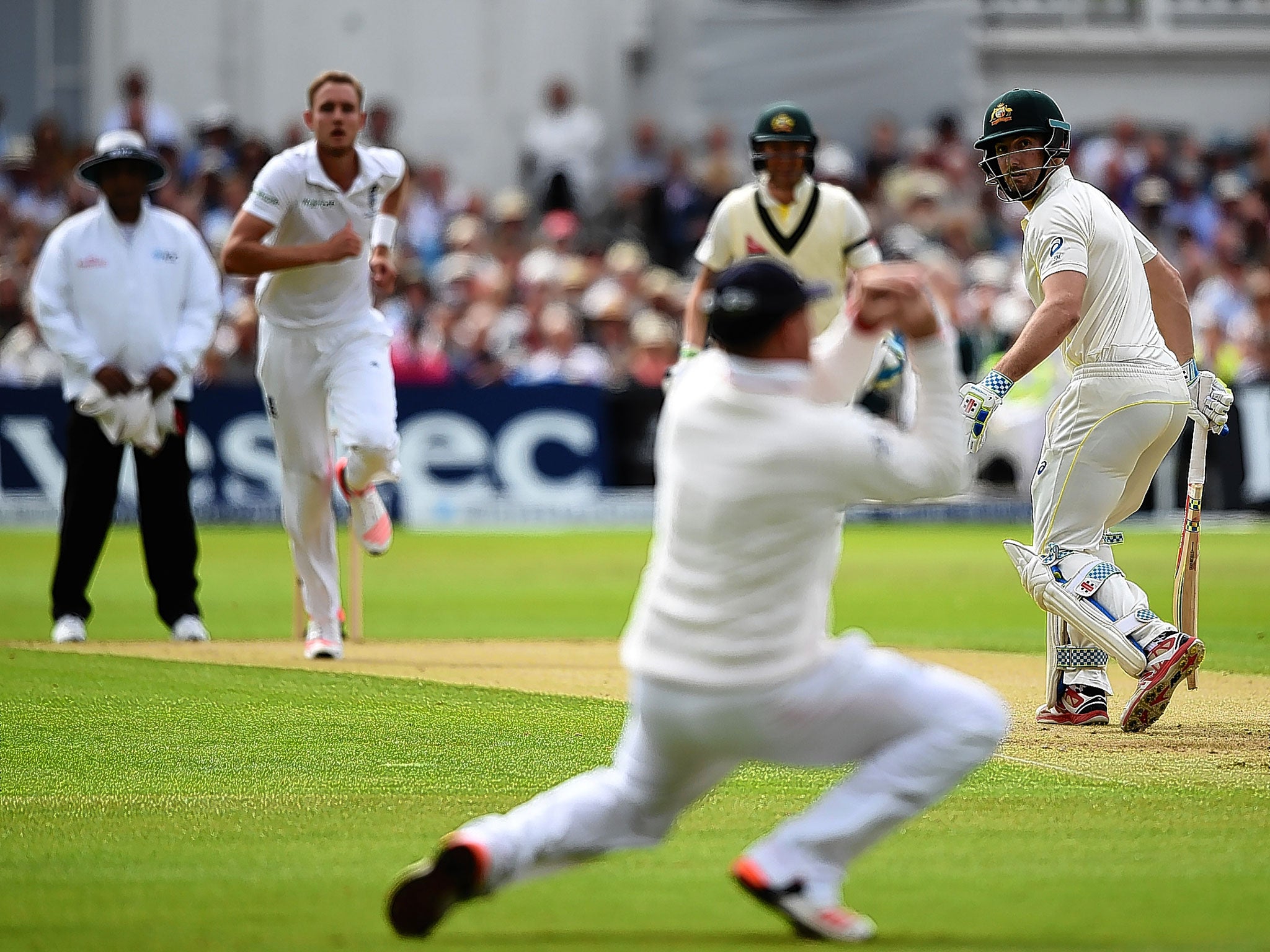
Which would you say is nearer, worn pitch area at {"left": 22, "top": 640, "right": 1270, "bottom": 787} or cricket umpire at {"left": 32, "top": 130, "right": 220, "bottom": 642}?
worn pitch area at {"left": 22, "top": 640, "right": 1270, "bottom": 787}

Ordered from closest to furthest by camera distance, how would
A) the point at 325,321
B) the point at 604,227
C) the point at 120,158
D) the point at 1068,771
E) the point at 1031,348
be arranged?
the point at 1068,771, the point at 1031,348, the point at 325,321, the point at 120,158, the point at 604,227

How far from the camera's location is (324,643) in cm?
1013

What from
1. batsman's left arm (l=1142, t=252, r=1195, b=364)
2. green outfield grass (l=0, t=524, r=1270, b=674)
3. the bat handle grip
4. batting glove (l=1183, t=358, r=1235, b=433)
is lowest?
green outfield grass (l=0, t=524, r=1270, b=674)

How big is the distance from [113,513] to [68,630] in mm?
773

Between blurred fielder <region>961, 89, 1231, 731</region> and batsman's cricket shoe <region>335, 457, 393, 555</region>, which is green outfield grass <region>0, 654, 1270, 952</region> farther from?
batsman's cricket shoe <region>335, 457, 393, 555</region>

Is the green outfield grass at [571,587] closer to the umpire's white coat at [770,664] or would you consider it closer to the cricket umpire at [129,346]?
the cricket umpire at [129,346]

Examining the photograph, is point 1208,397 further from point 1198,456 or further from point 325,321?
point 325,321

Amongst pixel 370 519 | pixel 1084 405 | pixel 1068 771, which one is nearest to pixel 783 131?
pixel 1084 405

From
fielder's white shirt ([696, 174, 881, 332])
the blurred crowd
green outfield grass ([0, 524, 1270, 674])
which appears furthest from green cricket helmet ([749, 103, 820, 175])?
the blurred crowd

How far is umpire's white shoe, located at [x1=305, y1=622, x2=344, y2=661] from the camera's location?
10102 mm

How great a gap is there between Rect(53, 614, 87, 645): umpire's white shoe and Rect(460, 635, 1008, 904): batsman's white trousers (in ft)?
22.4

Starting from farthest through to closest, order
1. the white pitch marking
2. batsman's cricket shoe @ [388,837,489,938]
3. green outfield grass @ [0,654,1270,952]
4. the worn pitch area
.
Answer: the worn pitch area → the white pitch marking → green outfield grass @ [0,654,1270,952] → batsman's cricket shoe @ [388,837,489,938]

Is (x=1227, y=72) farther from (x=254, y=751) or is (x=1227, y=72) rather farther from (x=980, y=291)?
(x=254, y=751)

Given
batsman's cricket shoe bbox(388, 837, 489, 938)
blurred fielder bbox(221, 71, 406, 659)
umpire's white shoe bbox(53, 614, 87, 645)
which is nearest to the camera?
batsman's cricket shoe bbox(388, 837, 489, 938)
